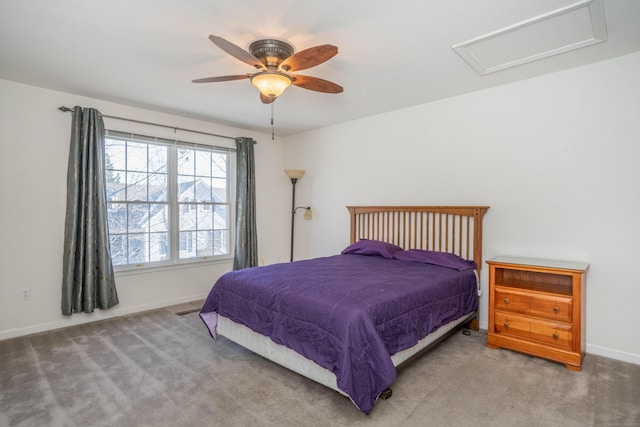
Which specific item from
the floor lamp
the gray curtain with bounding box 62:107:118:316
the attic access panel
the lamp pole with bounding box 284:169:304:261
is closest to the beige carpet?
the gray curtain with bounding box 62:107:118:316

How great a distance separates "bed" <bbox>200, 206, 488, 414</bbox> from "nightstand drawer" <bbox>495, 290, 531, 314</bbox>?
0.27m

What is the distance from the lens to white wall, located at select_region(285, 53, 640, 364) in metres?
2.67

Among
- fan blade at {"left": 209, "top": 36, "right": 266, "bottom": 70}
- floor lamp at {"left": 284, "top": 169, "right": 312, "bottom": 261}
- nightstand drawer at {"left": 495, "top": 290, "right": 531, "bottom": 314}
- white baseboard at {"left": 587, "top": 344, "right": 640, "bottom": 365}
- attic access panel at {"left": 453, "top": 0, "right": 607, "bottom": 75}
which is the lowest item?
white baseboard at {"left": 587, "top": 344, "right": 640, "bottom": 365}

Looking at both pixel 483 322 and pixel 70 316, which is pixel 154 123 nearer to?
pixel 70 316

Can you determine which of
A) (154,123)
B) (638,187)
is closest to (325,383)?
(638,187)

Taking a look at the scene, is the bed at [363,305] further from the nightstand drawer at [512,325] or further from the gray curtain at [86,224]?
the gray curtain at [86,224]

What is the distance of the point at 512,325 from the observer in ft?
9.20

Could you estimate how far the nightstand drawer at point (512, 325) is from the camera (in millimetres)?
2736

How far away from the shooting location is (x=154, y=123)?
4.12m

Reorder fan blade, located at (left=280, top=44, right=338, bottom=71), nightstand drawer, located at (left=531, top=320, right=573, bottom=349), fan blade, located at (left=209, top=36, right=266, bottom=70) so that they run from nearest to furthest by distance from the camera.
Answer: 1. fan blade, located at (left=209, top=36, right=266, bottom=70)
2. fan blade, located at (left=280, top=44, right=338, bottom=71)
3. nightstand drawer, located at (left=531, top=320, right=573, bottom=349)

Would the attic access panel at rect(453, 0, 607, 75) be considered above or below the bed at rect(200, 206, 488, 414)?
above

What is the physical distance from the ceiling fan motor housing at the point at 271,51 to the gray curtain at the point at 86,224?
2.25 meters

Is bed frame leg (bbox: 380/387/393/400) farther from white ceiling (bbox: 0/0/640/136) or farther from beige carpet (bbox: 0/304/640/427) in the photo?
white ceiling (bbox: 0/0/640/136)

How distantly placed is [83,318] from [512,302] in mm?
4186
